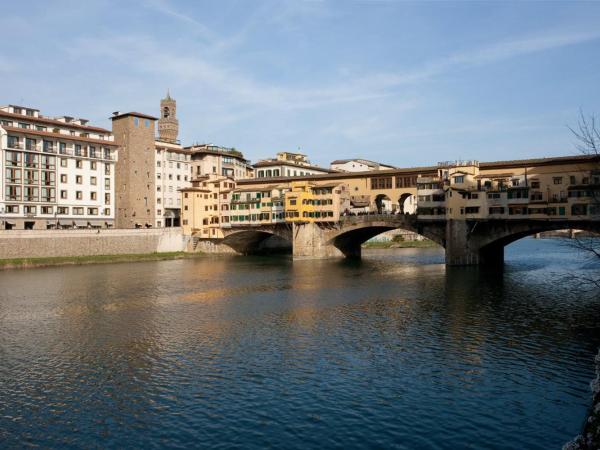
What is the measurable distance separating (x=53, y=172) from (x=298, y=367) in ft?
262

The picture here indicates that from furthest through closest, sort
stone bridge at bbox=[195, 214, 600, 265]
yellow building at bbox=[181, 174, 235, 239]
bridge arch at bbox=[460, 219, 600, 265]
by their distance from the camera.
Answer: yellow building at bbox=[181, 174, 235, 239], stone bridge at bbox=[195, 214, 600, 265], bridge arch at bbox=[460, 219, 600, 265]

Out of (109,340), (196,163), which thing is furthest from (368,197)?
(109,340)

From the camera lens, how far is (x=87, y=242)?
8662 cm

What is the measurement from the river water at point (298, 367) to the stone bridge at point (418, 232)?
16734 mm

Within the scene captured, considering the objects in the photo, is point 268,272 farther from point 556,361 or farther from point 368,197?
point 556,361

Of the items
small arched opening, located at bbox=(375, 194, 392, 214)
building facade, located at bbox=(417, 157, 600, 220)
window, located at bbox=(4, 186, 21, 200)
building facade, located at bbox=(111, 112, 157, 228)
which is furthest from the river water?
building facade, located at bbox=(111, 112, 157, 228)

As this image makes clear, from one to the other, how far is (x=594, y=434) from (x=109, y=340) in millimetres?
28459

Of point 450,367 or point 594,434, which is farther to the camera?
point 450,367

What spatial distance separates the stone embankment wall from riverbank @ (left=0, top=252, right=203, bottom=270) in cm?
238

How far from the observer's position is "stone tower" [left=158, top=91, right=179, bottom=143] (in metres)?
162

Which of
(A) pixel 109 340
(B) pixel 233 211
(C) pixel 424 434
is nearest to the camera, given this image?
(C) pixel 424 434

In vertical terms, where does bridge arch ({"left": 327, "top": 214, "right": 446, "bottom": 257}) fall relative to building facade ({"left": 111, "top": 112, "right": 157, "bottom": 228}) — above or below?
below

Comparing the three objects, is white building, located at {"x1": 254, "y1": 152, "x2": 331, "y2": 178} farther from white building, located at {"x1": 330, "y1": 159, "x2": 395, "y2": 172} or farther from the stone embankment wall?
the stone embankment wall

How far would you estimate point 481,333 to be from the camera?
111 ft
